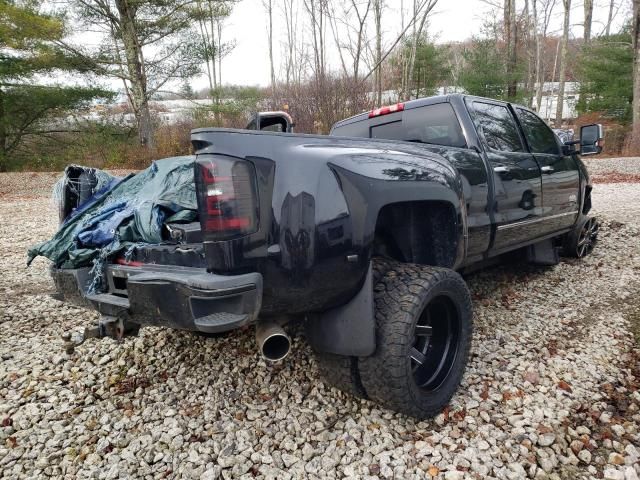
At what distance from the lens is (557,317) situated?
3.43m

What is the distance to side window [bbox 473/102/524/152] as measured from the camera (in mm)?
3209

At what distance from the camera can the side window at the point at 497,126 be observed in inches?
126

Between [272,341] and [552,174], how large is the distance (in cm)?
322

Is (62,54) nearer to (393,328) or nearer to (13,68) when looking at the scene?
(13,68)

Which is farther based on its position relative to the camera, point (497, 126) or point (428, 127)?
point (497, 126)

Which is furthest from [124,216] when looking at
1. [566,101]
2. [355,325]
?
[566,101]

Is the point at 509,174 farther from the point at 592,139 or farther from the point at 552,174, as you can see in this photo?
the point at 592,139

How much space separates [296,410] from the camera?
7.52 feet

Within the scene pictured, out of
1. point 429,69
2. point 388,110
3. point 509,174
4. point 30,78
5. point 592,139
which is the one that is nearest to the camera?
point 509,174

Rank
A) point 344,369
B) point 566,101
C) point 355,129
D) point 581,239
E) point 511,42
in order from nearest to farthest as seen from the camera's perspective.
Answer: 1. point 344,369
2. point 355,129
3. point 581,239
4. point 511,42
5. point 566,101

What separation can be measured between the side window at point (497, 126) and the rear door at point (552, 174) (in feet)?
0.65

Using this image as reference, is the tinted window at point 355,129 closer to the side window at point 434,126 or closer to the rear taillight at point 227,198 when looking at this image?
the side window at point 434,126

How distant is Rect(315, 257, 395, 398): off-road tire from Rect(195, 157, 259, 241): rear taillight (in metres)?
0.82

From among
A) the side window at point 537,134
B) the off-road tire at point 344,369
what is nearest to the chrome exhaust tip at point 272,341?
the off-road tire at point 344,369
